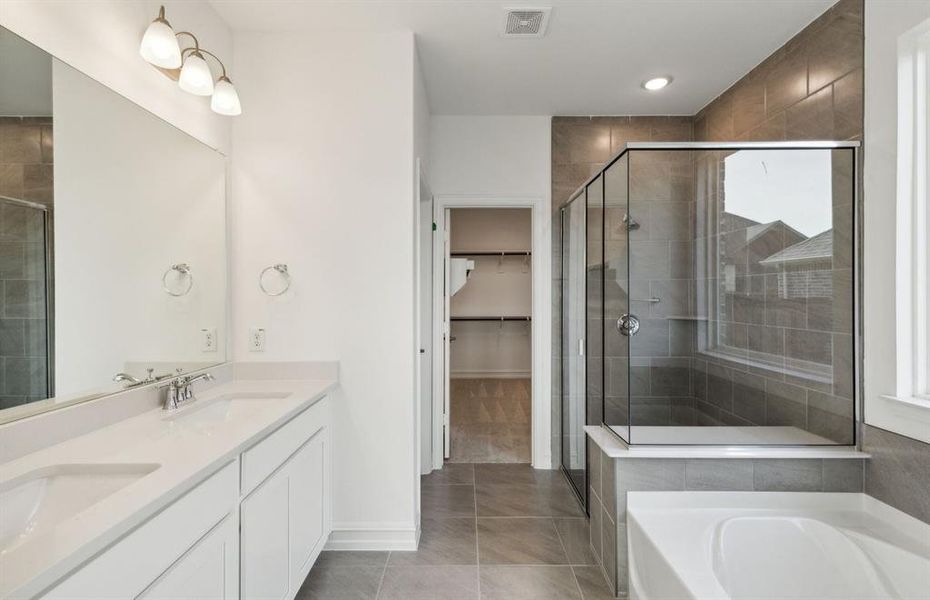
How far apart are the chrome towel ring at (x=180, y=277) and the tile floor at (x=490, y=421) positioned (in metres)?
2.32

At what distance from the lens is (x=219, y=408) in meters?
1.90

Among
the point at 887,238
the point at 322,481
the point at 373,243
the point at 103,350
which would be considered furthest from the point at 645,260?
the point at 103,350

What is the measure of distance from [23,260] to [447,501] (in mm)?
2385

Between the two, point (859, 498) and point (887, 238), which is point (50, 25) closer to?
point (887, 238)

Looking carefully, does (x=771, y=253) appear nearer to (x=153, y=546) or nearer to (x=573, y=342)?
(x=573, y=342)

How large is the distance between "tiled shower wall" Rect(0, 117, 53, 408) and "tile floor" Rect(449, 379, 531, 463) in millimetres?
2727

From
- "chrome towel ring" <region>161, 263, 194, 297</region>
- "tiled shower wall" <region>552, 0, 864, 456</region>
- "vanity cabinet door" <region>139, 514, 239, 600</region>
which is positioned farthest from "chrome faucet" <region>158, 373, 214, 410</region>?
"tiled shower wall" <region>552, 0, 864, 456</region>

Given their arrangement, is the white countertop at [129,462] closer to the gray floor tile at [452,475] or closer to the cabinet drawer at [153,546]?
the cabinet drawer at [153,546]

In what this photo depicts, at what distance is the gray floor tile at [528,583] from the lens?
1918mm

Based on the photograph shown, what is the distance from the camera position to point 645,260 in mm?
2408

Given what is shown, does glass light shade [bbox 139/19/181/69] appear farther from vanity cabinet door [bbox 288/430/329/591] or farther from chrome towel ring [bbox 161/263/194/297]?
vanity cabinet door [bbox 288/430/329/591]

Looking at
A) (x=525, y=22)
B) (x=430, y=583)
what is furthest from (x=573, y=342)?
(x=525, y=22)

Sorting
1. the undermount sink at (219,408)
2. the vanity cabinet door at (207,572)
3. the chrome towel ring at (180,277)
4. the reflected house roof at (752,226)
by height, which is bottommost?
the vanity cabinet door at (207,572)

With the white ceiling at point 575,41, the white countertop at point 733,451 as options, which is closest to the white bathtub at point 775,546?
the white countertop at point 733,451
